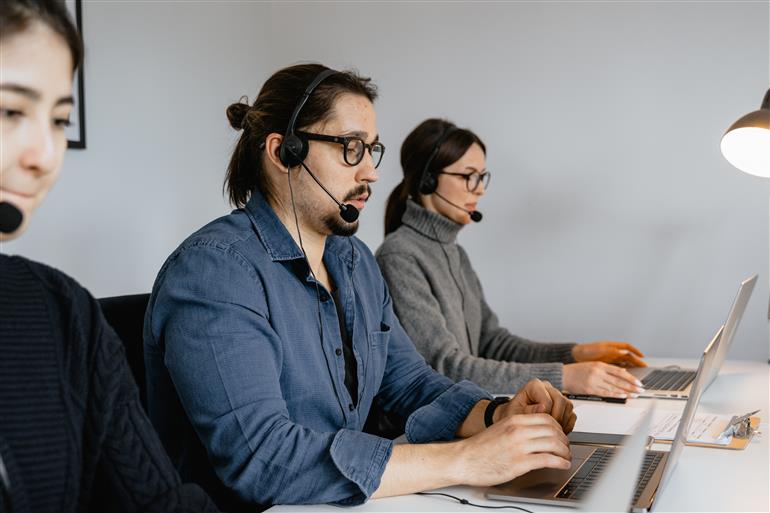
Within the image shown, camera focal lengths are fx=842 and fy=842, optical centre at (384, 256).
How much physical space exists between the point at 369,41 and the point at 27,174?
252 cm

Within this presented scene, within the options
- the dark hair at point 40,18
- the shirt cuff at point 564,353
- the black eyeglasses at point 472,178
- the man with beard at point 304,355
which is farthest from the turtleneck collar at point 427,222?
the dark hair at point 40,18

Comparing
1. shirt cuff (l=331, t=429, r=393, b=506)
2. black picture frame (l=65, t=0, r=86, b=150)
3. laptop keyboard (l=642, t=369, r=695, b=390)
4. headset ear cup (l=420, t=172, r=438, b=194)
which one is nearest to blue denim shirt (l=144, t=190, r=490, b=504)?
shirt cuff (l=331, t=429, r=393, b=506)

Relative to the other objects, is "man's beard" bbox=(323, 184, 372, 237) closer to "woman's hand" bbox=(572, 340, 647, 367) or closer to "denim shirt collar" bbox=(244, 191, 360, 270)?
"denim shirt collar" bbox=(244, 191, 360, 270)

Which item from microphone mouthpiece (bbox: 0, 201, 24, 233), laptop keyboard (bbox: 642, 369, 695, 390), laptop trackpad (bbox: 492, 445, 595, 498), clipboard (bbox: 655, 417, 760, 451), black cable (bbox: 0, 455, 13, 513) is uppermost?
microphone mouthpiece (bbox: 0, 201, 24, 233)

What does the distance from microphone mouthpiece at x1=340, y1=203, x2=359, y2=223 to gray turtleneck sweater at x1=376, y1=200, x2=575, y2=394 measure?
1.88 ft

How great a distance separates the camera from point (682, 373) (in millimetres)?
2027

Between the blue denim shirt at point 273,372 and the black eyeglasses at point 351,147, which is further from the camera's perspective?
the black eyeglasses at point 351,147

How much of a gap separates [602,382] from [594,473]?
59 cm

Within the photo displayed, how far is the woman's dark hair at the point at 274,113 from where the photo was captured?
149 centimetres

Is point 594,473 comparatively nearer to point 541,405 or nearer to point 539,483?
point 539,483

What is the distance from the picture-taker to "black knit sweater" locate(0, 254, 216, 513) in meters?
0.75

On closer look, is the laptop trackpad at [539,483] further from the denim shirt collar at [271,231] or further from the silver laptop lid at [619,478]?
the denim shirt collar at [271,231]

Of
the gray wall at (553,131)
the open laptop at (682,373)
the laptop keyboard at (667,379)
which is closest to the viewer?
the open laptop at (682,373)

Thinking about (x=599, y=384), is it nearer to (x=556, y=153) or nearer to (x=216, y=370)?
(x=216, y=370)
